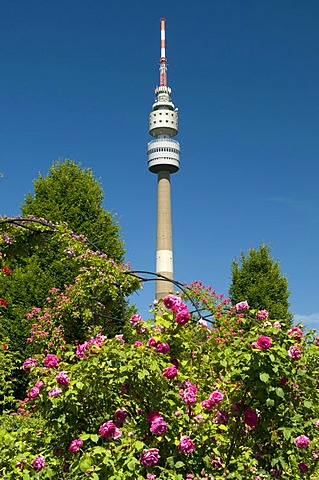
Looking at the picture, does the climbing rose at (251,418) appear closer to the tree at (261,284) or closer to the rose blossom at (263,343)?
the rose blossom at (263,343)

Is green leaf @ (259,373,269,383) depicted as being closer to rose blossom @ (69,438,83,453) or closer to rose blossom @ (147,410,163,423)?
rose blossom @ (147,410,163,423)

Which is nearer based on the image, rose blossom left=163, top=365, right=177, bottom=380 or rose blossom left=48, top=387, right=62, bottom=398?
rose blossom left=163, top=365, right=177, bottom=380

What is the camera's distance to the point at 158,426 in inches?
156

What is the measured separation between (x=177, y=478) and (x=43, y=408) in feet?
4.31

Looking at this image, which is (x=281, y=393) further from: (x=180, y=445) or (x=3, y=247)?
(x=3, y=247)

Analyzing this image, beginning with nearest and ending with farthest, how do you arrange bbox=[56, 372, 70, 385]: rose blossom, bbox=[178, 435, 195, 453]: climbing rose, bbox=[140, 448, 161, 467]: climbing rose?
bbox=[140, 448, 161, 467]: climbing rose → bbox=[178, 435, 195, 453]: climbing rose → bbox=[56, 372, 70, 385]: rose blossom

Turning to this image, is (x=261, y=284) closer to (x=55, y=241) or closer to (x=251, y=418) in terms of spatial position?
(x=55, y=241)

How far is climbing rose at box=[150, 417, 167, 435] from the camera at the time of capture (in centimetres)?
397

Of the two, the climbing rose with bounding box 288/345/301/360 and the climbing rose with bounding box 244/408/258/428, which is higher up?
the climbing rose with bounding box 288/345/301/360

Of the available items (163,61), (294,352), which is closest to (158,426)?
(294,352)

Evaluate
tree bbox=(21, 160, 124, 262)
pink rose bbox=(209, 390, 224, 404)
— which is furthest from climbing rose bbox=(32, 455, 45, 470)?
tree bbox=(21, 160, 124, 262)

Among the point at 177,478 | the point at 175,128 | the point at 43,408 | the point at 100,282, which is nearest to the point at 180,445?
the point at 177,478

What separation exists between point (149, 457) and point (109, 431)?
0.39 meters

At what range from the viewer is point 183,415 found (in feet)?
14.2
